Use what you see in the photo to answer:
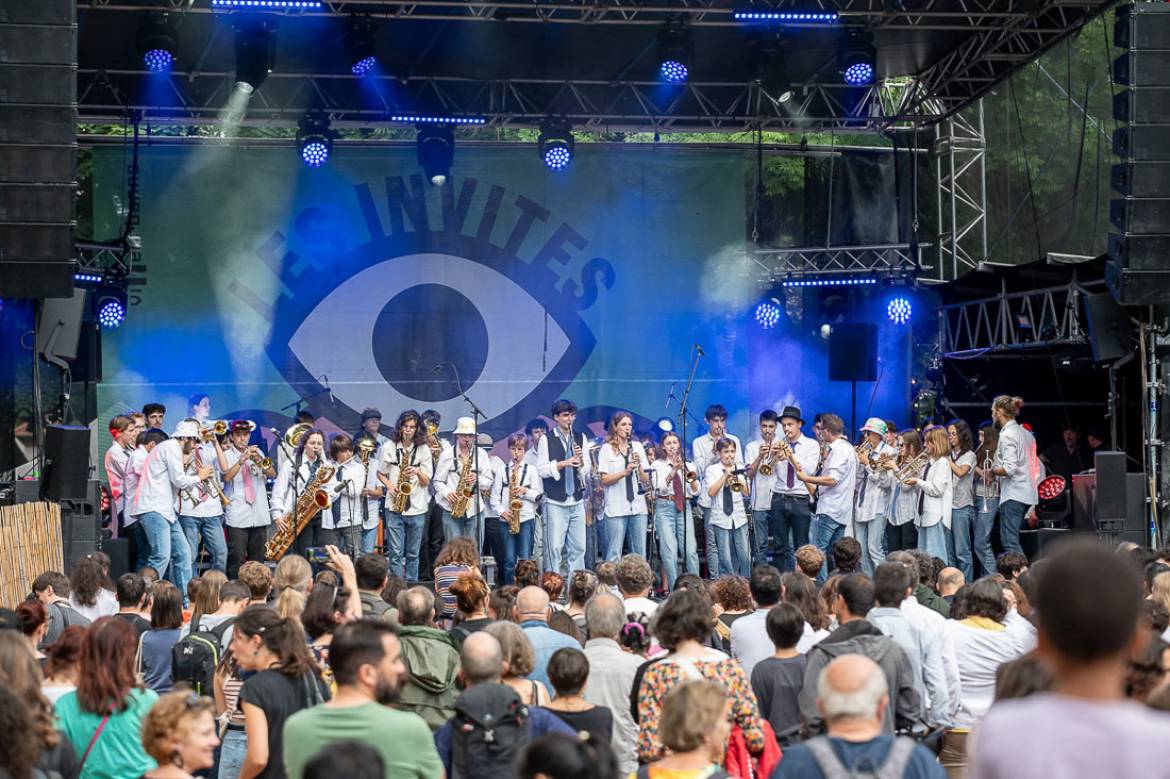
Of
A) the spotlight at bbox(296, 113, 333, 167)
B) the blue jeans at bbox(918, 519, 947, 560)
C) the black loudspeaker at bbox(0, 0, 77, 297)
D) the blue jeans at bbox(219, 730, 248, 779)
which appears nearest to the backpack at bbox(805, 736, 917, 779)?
the blue jeans at bbox(219, 730, 248, 779)

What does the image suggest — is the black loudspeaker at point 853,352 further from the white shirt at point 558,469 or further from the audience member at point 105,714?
the audience member at point 105,714

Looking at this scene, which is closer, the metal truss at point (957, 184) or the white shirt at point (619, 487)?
the white shirt at point (619, 487)

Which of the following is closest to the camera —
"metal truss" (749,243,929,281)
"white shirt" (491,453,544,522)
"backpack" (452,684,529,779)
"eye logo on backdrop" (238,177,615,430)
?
"backpack" (452,684,529,779)

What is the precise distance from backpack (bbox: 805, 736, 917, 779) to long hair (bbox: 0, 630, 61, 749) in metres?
2.29

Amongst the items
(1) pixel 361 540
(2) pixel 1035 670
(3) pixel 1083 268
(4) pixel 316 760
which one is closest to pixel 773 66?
(3) pixel 1083 268

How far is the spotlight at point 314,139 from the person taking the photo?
53.0ft

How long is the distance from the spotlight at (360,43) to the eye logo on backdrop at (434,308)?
2.91m

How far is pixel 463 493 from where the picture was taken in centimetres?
1420

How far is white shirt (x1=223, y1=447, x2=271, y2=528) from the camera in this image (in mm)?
14109

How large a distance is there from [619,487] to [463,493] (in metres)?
1.59

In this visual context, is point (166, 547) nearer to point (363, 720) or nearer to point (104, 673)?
point (104, 673)

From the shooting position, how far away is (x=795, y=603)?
7051 mm

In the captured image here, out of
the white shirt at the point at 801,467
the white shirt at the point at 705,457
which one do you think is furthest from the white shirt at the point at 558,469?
the white shirt at the point at 801,467

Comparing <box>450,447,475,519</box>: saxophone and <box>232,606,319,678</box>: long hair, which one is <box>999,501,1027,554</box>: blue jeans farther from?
<box>232,606,319,678</box>: long hair
